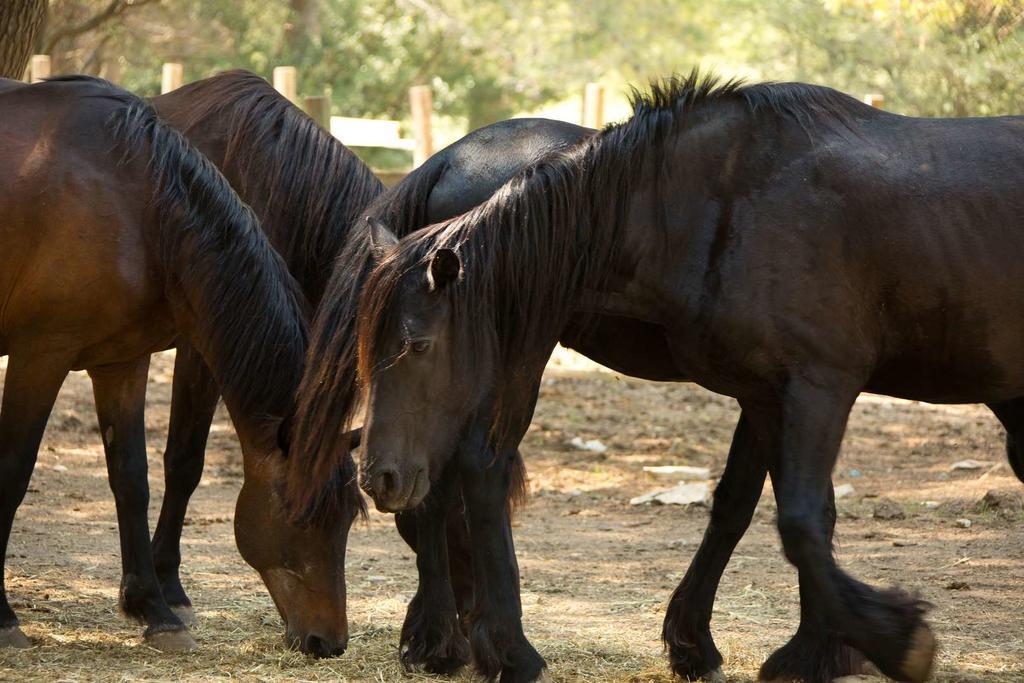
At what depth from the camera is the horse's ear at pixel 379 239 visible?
3.69 meters

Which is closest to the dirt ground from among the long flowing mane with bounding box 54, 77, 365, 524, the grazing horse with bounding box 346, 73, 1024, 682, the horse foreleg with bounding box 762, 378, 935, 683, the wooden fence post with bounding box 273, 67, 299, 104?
the horse foreleg with bounding box 762, 378, 935, 683

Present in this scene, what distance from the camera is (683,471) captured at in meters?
8.06

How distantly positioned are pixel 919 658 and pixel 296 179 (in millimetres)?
3082

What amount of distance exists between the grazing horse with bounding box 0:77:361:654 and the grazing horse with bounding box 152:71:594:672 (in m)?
0.30

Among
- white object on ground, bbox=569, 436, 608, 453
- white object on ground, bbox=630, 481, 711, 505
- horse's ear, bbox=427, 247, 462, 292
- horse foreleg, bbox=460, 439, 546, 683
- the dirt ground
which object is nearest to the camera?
horse's ear, bbox=427, 247, 462, 292

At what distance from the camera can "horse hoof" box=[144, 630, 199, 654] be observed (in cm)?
446

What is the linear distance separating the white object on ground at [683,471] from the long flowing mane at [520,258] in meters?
4.35

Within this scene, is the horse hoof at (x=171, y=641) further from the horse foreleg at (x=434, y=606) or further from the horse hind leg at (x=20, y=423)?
the horse foreleg at (x=434, y=606)

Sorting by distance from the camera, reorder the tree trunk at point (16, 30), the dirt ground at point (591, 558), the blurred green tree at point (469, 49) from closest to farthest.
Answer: the dirt ground at point (591, 558)
the tree trunk at point (16, 30)
the blurred green tree at point (469, 49)

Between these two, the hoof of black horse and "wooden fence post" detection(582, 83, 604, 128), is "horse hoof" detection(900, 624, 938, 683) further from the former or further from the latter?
"wooden fence post" detection(582, 83, 604, 128)

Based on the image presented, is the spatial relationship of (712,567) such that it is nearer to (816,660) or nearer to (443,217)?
(816,660)

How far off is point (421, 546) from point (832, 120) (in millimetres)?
2007

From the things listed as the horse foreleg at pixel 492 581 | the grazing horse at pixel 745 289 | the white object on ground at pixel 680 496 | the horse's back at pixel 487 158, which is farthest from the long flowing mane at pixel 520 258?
the white object on ground at pixel 680 496

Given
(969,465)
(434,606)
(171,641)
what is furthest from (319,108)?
(434,606)
